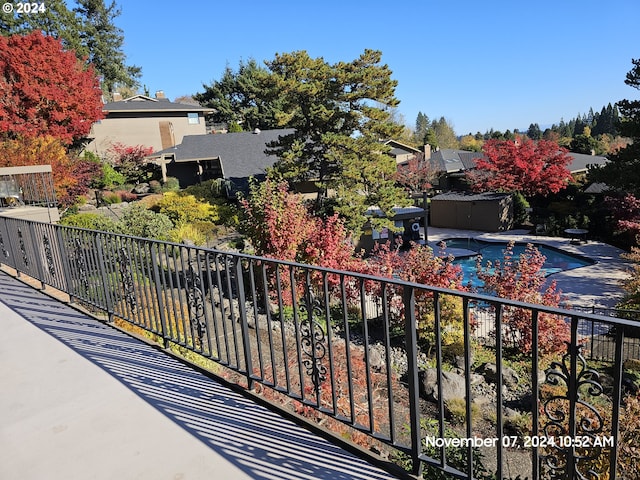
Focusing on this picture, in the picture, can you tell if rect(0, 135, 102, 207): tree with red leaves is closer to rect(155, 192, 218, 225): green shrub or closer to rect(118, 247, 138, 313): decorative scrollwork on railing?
rect(155, 192, 218, 225): green shrub

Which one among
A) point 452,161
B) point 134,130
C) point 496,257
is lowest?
point 496,257

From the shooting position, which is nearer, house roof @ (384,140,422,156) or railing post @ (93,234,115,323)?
railing post @ (93,234,115,323)

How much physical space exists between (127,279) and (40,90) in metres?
19.0

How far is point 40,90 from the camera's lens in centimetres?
1866

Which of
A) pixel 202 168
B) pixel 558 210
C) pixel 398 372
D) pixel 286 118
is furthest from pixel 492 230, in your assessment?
pixel 398 372

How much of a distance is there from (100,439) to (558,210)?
25584 mm

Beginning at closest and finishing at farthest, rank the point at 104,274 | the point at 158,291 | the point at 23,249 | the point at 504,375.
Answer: the point at 158,291 → the point at 104,274 → the point at 23,249 → the point at 504,375

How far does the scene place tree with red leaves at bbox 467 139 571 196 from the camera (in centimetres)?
2381

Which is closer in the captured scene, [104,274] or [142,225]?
[104,274]

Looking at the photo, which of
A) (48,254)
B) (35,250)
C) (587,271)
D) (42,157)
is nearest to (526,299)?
(48,254)

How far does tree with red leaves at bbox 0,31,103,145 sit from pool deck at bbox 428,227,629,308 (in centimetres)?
1785

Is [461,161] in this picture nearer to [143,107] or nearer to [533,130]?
[143,107]

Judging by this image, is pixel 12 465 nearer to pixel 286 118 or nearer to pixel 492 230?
pixel 286 118

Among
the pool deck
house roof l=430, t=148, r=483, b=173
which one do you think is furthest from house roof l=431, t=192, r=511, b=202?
house roof l=430, t=148, r=483, b=173
